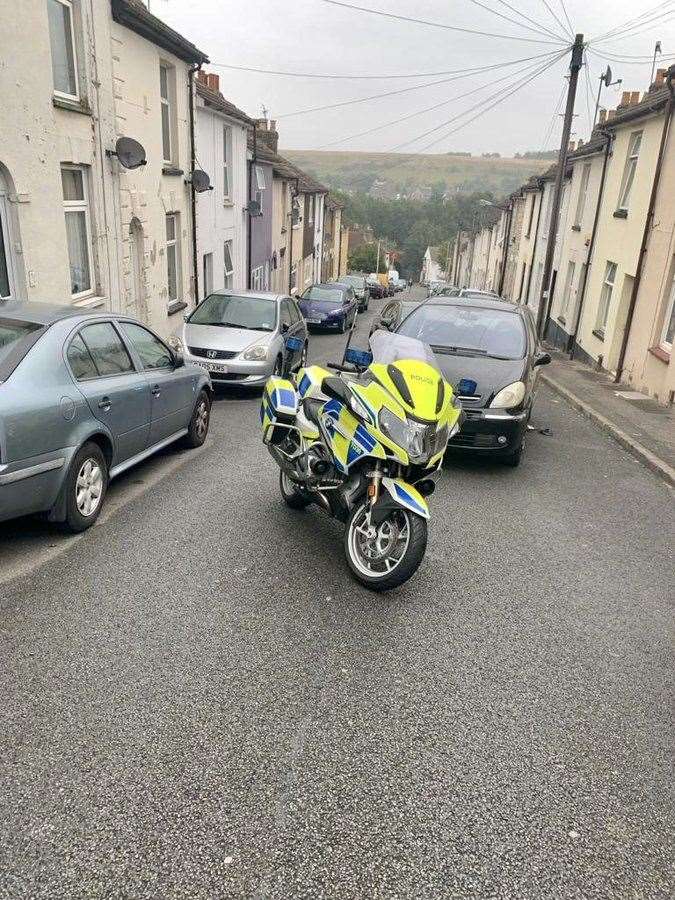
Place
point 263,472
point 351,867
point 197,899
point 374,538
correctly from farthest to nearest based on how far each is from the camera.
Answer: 1. point 263,472
2. point 374,538
3. point 351,867
4. point 197,899

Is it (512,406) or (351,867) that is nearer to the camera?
(351,867)

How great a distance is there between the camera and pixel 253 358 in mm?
10883

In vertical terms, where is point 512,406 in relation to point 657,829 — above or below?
above

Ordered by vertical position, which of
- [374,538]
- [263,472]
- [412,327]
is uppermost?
[412,327]

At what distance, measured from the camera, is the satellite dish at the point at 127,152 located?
11086mm

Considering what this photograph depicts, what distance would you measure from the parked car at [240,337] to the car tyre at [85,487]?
489 cm

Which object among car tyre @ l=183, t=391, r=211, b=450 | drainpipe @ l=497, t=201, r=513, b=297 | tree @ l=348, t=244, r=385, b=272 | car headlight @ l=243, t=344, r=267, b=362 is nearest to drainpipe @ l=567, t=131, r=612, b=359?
car headlight @ l=243, t=344, r=267, b=362

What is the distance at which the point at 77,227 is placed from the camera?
1052 cm

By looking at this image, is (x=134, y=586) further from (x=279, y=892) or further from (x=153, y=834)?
(x=279, y=892)

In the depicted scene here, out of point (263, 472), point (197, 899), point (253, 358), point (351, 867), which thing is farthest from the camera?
point (253, 358)

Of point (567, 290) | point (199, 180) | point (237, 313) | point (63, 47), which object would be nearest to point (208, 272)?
point (199, 180)

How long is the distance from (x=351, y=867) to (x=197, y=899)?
56 centimetres

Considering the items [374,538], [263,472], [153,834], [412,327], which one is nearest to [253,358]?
[412,327]

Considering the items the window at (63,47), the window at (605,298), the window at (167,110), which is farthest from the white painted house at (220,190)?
the window at (605,298)
